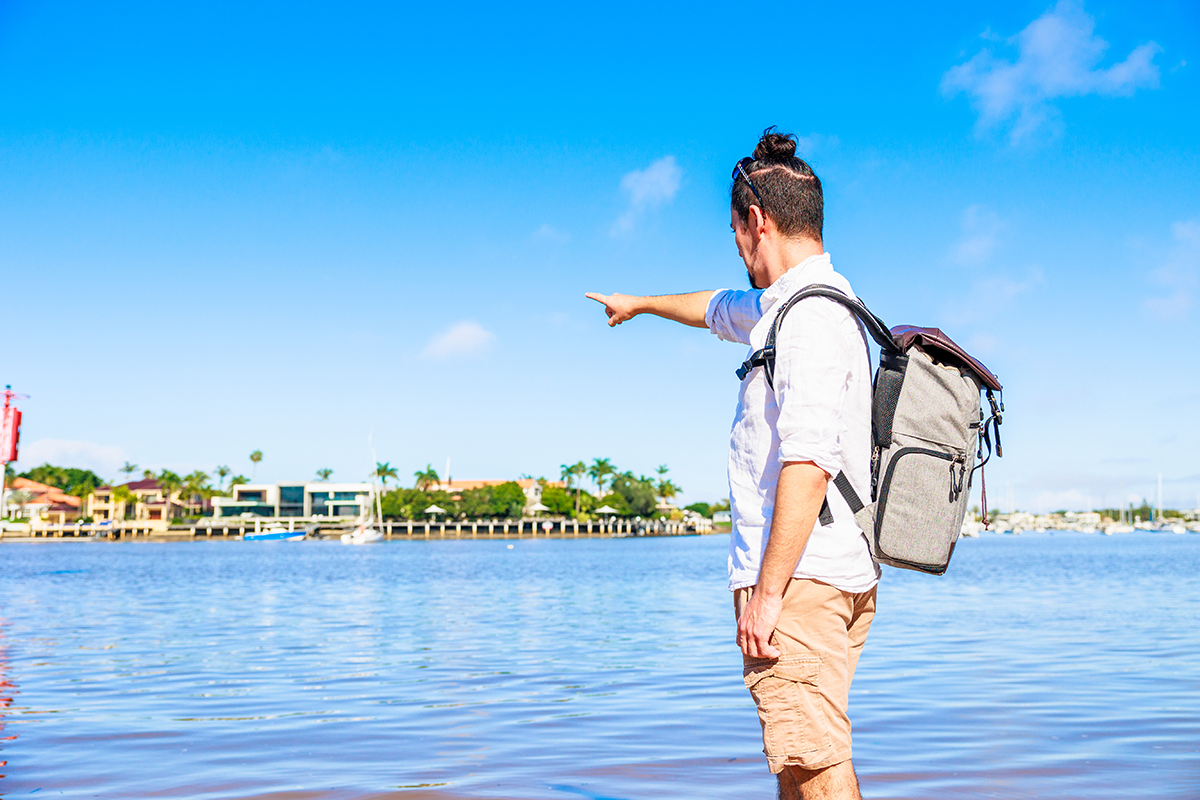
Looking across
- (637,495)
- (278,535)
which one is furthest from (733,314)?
(637,495)

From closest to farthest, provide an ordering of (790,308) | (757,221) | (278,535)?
(790,308) < (757,221) < (278,535)

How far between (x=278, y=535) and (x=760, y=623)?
124 metres

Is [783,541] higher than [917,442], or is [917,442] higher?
[917,442]

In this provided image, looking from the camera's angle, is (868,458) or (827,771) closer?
(827,771)

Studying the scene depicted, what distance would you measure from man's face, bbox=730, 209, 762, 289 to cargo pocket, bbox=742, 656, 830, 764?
1.12 m

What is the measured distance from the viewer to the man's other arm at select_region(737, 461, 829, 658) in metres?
2.47

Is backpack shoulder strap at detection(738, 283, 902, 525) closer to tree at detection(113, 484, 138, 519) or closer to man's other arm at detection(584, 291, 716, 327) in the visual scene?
man's other arm at detection(584, 291, 716, 327)

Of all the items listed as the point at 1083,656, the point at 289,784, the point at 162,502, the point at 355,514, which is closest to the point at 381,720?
the point at 289,784

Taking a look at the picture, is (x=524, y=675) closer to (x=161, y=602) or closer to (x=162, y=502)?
(x=161, y=602)

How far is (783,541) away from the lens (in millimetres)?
2482

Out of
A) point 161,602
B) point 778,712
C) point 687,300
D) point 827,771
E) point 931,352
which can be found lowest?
point 161,602

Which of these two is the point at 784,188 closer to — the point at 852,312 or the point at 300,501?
the point at 852,312

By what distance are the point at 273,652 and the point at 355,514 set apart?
127m

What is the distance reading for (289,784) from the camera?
17.7ft
